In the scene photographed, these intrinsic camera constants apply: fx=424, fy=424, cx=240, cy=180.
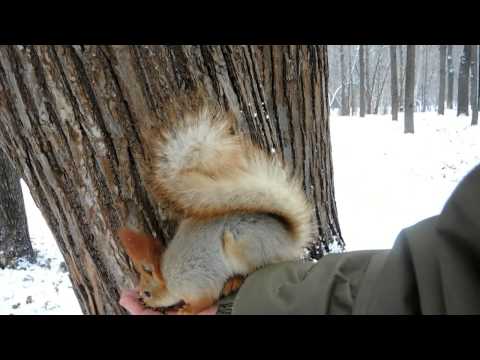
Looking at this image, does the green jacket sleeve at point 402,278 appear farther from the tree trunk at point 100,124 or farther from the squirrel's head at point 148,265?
the tree trunk at point 100,124

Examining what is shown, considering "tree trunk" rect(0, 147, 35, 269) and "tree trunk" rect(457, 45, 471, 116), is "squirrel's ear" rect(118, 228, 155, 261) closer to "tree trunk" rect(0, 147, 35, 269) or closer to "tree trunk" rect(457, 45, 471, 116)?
"tree trunk" rect(0, 147, 35, 269)

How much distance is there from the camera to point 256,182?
1.06m

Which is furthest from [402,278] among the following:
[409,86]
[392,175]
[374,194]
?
[409,86]

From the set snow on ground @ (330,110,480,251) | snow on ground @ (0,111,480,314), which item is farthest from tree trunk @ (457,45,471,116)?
snow on ground @ (0,111,480,314)

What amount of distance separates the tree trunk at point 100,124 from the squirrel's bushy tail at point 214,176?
80 mm

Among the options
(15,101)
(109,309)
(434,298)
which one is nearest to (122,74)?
(15,101)

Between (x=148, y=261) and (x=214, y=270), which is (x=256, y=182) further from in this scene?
(x=148, y=261)

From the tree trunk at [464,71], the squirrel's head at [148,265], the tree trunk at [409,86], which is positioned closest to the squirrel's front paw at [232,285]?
the squirrel's head at [148,265]

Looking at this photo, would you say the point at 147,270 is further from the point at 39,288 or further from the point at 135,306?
the point at 39,288

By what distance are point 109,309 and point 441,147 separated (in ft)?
33.1

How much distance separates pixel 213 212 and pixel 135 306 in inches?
14.5

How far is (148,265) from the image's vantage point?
1.15m

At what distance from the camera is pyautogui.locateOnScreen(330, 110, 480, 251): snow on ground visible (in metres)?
4.96

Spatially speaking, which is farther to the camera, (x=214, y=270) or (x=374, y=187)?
(x=374, y=187)
